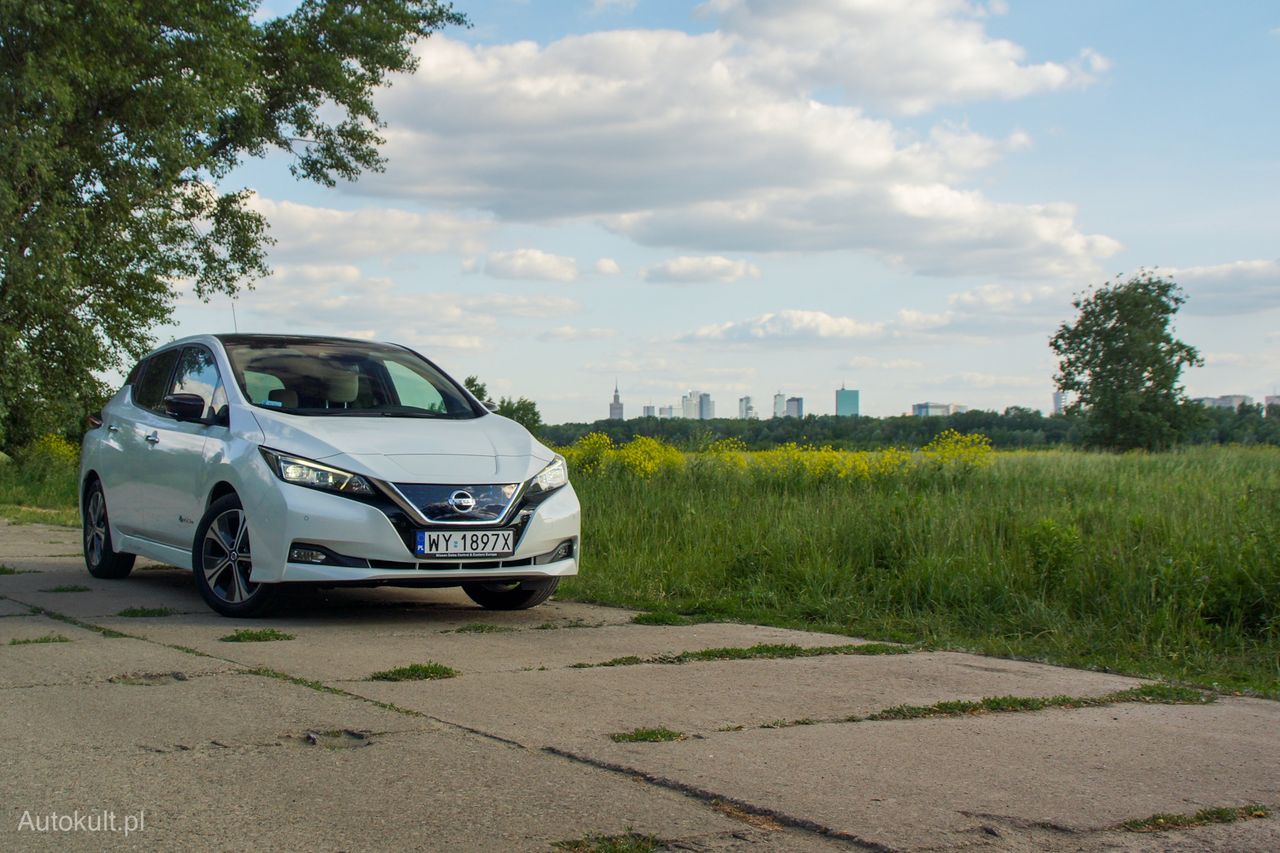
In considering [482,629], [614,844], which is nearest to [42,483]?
[482,629]

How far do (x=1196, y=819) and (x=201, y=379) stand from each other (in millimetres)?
6947

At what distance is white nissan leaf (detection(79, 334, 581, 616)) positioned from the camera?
23.1ft

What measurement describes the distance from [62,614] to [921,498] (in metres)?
6.56

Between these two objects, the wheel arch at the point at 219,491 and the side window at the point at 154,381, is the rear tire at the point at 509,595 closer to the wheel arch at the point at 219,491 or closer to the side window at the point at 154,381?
the wheel arch at the point at 219,491

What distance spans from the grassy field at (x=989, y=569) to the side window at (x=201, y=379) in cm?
280

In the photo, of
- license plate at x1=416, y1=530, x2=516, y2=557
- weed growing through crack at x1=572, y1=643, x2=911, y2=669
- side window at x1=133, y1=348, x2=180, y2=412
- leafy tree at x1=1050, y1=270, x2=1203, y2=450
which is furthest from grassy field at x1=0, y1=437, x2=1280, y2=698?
leafy tree at x1=1050, y1=270, x2=1203, y2=450

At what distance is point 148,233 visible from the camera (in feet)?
87.4

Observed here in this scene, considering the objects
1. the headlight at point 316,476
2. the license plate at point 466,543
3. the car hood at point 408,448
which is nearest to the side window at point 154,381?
the car hood at point 408,448

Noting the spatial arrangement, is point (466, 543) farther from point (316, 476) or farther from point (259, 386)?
point (259, 386)

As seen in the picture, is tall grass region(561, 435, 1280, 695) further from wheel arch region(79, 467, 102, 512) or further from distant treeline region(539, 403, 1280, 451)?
distant treeline region(539, 403, 1280, 451)

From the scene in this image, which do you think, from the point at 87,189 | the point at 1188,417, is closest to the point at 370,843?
the point at 87,189

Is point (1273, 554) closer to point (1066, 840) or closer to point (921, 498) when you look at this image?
point (921, 498)

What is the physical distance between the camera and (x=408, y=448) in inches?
289

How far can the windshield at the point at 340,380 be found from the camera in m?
8.12
